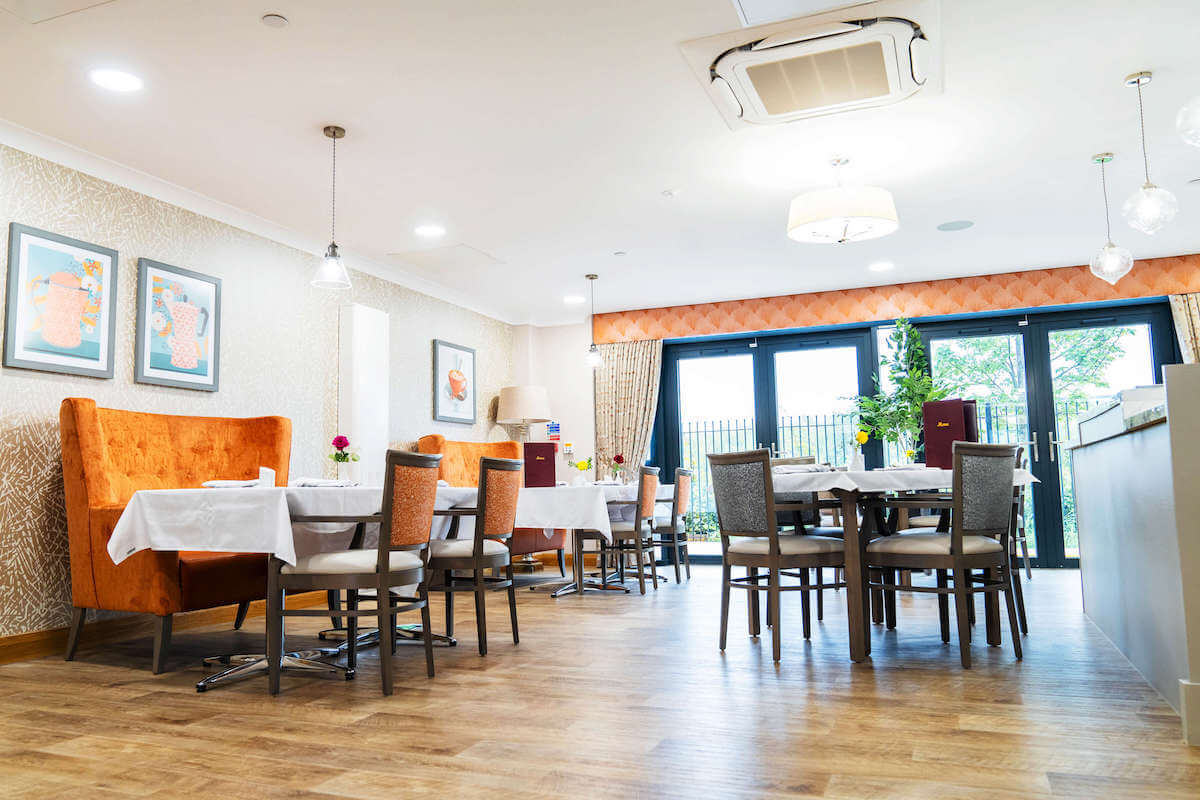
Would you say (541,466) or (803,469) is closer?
(803,469)

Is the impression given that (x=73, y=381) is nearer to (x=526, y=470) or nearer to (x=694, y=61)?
(x=526, y=470)

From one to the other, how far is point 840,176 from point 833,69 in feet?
5.05

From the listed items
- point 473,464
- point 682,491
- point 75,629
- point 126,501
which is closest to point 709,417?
point 682,491

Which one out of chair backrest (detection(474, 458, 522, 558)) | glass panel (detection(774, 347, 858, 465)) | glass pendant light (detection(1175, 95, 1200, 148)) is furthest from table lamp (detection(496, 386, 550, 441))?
glass pendant light (detection(1175, 95, 1200, 148))

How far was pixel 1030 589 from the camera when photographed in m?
5.92

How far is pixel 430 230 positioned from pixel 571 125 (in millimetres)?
2023

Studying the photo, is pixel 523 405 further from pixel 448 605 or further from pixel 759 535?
pixel 759 535

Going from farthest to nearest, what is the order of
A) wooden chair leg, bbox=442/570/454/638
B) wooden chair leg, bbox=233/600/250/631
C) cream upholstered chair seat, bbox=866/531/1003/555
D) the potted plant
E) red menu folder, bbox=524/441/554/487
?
the potted plant → red menu folder, bbox=524/441/554/487 → wooden chair leg, bbox=233/600/250/631 → wooden chair leg, bbox=442/570/454/638 → cream upholstered chair seat, bbox=866/531/1003/555

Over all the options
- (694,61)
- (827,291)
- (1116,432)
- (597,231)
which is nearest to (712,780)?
(1116,432)

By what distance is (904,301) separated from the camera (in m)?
7.93

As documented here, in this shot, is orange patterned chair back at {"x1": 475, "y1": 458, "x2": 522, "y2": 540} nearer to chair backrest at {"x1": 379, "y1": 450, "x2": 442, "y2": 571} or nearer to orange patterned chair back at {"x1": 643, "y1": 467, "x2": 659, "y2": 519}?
chair backrest at {"x1": 379, "y1": 450, "x2": 442, "y2": 571}

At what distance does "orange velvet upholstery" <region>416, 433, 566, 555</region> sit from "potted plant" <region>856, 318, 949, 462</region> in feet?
10.1

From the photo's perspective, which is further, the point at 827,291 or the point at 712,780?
the point at 827,291

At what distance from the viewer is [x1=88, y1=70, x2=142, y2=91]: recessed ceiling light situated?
12.1 feet
